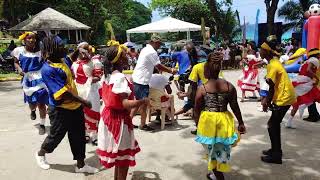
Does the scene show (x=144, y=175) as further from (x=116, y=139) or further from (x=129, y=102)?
(x=129, y=102)

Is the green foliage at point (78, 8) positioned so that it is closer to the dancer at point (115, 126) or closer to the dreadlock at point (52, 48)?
the dreadlock at point (52, 48)

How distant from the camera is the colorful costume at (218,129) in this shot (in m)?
4.27

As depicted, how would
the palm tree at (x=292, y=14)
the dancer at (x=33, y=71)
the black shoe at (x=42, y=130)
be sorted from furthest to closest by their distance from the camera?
the palm tree at (x=292, y=14) → the black shoe at (x=42, y=130) → the dancer at (x=33, y=71)

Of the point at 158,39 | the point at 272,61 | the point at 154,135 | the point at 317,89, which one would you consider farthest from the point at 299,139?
the point at 158,39

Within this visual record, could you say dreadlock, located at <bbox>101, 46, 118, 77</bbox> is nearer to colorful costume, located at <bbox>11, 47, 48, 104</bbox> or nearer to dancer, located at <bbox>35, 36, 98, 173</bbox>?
dancer, located at <bbox>35, 36, 98, 173</bbox>

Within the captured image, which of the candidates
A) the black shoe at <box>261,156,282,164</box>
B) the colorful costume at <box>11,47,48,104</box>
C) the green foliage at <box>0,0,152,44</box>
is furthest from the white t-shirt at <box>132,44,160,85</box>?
the green foliage at <box>0,0,152,44</box>

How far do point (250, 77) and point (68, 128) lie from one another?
618 cm

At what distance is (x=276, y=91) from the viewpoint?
17.2 feet

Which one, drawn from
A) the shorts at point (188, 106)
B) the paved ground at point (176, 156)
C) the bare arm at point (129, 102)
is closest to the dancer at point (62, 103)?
the paved ground at point (176, 156)

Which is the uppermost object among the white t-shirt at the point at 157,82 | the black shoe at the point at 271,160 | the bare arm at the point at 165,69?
the bare arm at the point at 165,69

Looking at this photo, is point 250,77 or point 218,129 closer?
point 218,129

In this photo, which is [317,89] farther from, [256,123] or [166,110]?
[166,110]

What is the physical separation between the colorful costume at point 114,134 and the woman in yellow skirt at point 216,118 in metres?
0.82

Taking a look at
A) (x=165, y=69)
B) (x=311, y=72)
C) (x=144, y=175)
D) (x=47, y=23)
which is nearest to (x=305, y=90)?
(x=311, y=72)
